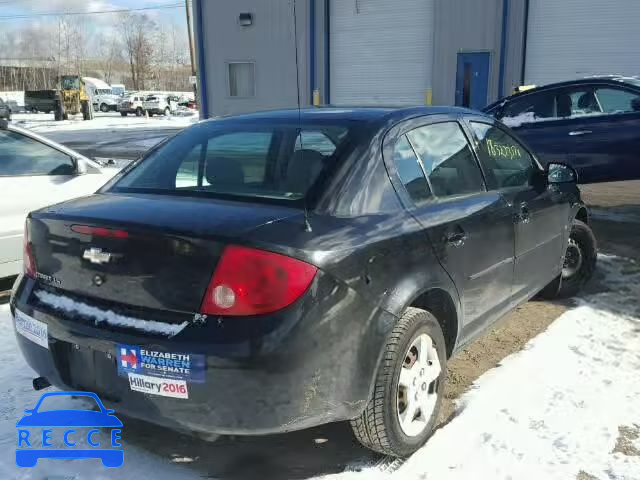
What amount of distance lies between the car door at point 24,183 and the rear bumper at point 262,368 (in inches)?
107

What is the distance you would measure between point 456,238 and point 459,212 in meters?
0.18

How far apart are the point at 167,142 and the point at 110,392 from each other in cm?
159

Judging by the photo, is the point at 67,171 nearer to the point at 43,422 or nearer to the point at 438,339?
the point at 43,422

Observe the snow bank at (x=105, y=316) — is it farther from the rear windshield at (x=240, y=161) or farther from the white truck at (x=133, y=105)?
the white truck at (x=133, y=105)

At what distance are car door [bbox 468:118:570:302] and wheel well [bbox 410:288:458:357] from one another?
31.7 inches

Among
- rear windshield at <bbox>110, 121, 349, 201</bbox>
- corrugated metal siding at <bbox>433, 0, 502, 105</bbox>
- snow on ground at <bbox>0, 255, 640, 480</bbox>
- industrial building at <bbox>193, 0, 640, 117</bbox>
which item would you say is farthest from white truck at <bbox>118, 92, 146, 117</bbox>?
rear windshield at <bbox>110, 121, 349, 201</bbox>

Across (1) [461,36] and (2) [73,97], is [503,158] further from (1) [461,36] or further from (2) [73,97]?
(2) [73,97]

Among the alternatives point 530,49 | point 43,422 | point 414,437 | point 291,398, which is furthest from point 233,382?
point 530,49

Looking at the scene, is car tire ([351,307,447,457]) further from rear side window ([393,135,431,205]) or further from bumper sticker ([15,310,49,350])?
bumper sticker ([15,310,49,350])

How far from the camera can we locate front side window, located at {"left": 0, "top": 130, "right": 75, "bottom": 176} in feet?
17.0

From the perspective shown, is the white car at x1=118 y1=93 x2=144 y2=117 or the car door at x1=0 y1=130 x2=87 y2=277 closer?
the car door at x1=0 y1=130 x2=87 y2=277

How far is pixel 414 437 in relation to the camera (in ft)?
9.34

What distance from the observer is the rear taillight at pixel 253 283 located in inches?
90.4

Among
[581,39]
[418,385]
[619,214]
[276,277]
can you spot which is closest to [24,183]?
[276,277]
